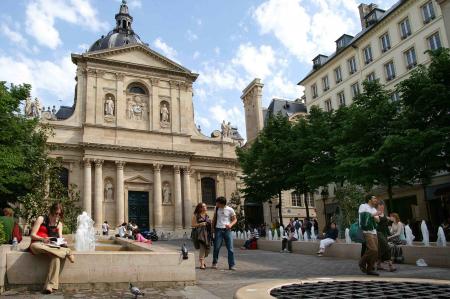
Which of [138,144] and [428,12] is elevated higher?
[428,12]

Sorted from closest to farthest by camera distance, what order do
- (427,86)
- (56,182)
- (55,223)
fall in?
(55,223) → (427,86) → (56,182)

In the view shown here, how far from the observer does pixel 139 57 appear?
46000 mm

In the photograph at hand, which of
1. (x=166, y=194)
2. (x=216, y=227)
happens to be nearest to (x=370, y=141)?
(x=216, y=227)

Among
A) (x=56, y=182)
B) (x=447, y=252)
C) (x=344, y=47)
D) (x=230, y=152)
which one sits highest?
(x=344, y=47)

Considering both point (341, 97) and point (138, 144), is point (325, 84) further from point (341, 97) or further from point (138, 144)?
point (138, 144)

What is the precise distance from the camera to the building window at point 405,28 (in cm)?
3209

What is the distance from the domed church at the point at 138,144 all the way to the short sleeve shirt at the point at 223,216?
97.4 ft

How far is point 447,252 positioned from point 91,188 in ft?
113

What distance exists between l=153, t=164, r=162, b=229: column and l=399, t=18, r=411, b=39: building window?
Result: 25.9 m

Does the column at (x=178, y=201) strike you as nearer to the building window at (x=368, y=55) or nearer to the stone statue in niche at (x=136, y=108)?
the stone statue in niche at (x=136, y=108)

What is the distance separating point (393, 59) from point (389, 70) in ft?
3.22

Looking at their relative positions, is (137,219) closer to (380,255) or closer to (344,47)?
(344,47)

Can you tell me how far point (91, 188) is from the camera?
130ft

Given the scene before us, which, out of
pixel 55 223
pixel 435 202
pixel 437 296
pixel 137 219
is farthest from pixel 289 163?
pixel 437 296
